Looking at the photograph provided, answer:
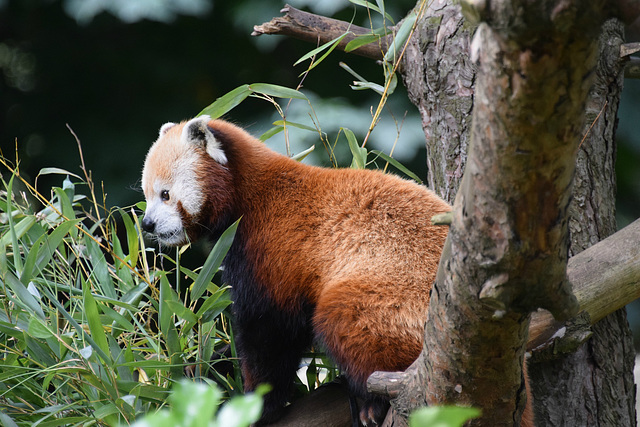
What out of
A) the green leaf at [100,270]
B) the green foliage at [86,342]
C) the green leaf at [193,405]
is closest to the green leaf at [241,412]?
the green leaf at [193,405]

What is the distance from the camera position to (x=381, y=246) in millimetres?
1571

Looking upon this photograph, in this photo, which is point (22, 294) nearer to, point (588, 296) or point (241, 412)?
point (241, 412)

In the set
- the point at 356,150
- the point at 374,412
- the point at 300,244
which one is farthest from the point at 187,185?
the point at 374,412

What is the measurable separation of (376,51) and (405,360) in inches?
51.1

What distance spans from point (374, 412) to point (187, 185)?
87 cm

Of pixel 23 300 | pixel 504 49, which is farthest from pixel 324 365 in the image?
pixel 504 49

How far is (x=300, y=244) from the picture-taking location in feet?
5.56

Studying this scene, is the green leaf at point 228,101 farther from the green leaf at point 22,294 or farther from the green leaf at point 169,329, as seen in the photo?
the green leaf at point 22,294

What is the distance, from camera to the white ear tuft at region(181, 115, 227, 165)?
184 cm

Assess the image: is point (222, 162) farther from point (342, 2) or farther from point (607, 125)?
point (342, 2)

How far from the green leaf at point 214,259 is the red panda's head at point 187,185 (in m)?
0.20

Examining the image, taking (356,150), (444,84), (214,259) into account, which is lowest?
(214,259)

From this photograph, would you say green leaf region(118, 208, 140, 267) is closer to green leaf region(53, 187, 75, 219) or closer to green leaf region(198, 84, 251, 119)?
green leaf region(53, 187, 75, 219)

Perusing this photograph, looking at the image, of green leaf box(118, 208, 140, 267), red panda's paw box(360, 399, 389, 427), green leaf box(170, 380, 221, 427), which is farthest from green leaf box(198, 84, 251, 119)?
green leaf box(170, 380, 221, 427)
